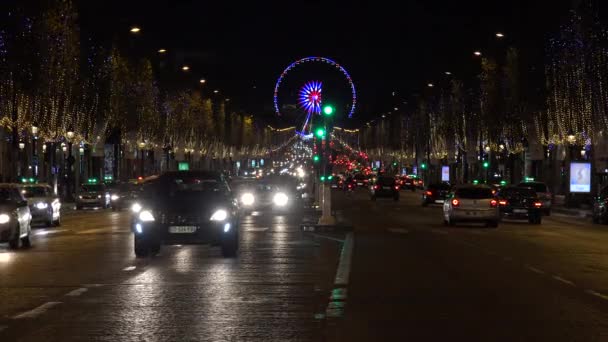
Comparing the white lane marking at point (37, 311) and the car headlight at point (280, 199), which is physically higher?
the car headlight at point (280, 199)

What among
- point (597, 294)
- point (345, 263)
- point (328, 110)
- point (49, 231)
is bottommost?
point (597, 294)

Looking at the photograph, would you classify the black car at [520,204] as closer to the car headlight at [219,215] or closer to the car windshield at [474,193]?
the car windshield at [474,193]

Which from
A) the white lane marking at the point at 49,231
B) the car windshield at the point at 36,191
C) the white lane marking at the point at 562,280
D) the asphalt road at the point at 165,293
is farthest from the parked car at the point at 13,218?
the white lane marking at the point at 562,280

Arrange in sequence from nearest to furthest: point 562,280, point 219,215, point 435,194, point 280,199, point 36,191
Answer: point 562,280
point 219,215
point 36,191
point 280,199
point 435,194

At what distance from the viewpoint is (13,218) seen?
2869 cm

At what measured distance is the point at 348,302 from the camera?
648 inches

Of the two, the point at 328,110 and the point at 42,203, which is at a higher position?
the point at 328,110

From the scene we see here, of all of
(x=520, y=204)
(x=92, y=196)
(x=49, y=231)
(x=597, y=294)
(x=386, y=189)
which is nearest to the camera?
(x=597, y=294)

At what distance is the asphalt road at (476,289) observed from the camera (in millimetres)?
13570

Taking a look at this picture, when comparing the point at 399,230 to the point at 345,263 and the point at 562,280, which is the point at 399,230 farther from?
the point at 562,280

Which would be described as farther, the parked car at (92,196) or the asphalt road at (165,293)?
the parked car at (92,196)

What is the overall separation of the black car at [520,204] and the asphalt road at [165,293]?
19540mm

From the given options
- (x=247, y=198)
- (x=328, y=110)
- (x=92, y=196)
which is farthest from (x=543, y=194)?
(x=92, y=196)

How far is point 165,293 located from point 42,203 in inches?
1016
